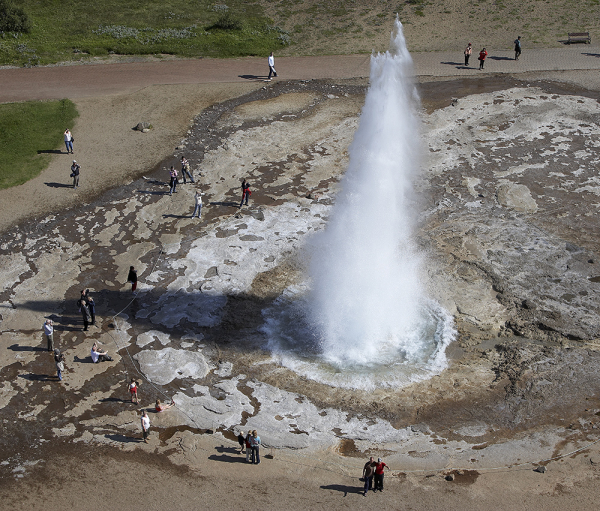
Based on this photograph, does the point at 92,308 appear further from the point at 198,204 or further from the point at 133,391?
the point at 198,204

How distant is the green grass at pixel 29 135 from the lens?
30.2 metres

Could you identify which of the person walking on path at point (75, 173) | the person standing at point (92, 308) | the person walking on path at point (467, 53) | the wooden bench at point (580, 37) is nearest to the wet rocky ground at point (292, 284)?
the person standing at point (92, 308)

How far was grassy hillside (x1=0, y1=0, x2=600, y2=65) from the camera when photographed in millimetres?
42844

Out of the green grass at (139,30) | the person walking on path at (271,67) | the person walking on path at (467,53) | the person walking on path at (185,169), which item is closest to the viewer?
the person walking on path at (185,169)

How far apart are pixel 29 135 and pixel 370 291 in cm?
2139

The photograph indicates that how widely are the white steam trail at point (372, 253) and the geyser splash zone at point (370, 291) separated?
0.04 metres

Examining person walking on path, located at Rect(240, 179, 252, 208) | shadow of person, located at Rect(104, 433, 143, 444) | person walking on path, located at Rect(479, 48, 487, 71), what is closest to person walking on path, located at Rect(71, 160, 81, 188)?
person walking on path, located at Rect(240, 179, 252, 208)

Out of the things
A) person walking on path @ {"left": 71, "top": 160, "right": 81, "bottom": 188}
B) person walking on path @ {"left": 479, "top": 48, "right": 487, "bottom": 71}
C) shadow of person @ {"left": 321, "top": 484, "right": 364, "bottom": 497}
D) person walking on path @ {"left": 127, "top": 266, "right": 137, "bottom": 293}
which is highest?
person walking on path @ {"left": 479, "top": 48, "right": 487, "bottom": 71}

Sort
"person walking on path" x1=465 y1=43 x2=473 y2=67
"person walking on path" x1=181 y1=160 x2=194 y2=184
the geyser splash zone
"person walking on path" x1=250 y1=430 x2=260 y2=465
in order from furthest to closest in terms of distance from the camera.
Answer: "person walking on path" x1=465 y1=43 x2=473 y2=67 < "person walking on path" x1=181 y1=160 x2=194 y2=184 < the geyser splash zone < "person walking on path" x1=250 y1=430 x2=260 y2=465

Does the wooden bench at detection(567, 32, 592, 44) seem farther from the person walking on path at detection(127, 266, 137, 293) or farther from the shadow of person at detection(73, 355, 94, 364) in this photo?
the shadow of person at detection(73, 355, 94, 364)

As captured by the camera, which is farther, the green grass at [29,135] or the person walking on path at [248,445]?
the green grass at [29,135]

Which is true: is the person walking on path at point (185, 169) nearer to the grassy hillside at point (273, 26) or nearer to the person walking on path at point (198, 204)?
the person walking on path at point (198, 204)

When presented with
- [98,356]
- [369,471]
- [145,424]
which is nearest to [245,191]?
[98,356]

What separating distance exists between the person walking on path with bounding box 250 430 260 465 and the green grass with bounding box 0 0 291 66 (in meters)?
32.4
